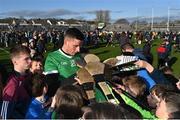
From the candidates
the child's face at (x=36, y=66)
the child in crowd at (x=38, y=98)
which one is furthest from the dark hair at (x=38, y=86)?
the child's face at (x=36, y=66)

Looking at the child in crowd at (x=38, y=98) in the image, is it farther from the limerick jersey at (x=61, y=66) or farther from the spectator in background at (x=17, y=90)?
the limerick jersey at (x=61, y=66)

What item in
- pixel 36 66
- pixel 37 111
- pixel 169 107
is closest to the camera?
pixel 169 107

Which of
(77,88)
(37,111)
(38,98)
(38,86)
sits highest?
(77,88)

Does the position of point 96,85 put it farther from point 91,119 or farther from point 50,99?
point 91,119

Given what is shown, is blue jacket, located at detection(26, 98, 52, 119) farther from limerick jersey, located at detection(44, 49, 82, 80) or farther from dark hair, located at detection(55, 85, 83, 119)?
limerick jersey, located at detection(44, 49, 82, 80)

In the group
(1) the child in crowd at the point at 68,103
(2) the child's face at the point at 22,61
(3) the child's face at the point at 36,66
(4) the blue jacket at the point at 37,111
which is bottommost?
(4) the blue jacket at the point at 37,111

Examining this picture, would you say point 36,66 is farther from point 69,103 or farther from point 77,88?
point 69,103

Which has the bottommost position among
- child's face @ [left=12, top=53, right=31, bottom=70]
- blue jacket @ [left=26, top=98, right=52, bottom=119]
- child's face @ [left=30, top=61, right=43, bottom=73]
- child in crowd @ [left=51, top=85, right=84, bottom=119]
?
blue jacket @ [left=26, top=98, right=52, bottom=119]

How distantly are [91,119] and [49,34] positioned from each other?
176 ft

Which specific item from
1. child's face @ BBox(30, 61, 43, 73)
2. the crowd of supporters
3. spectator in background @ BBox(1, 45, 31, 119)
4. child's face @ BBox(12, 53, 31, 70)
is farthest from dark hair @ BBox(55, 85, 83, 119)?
child's face @ BBox(30, 61, 43, 73)

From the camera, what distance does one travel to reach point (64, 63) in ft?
20.1

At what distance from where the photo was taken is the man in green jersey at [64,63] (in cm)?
593

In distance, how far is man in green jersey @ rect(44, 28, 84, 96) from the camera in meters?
5.93

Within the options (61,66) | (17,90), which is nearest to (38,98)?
(17,90)
